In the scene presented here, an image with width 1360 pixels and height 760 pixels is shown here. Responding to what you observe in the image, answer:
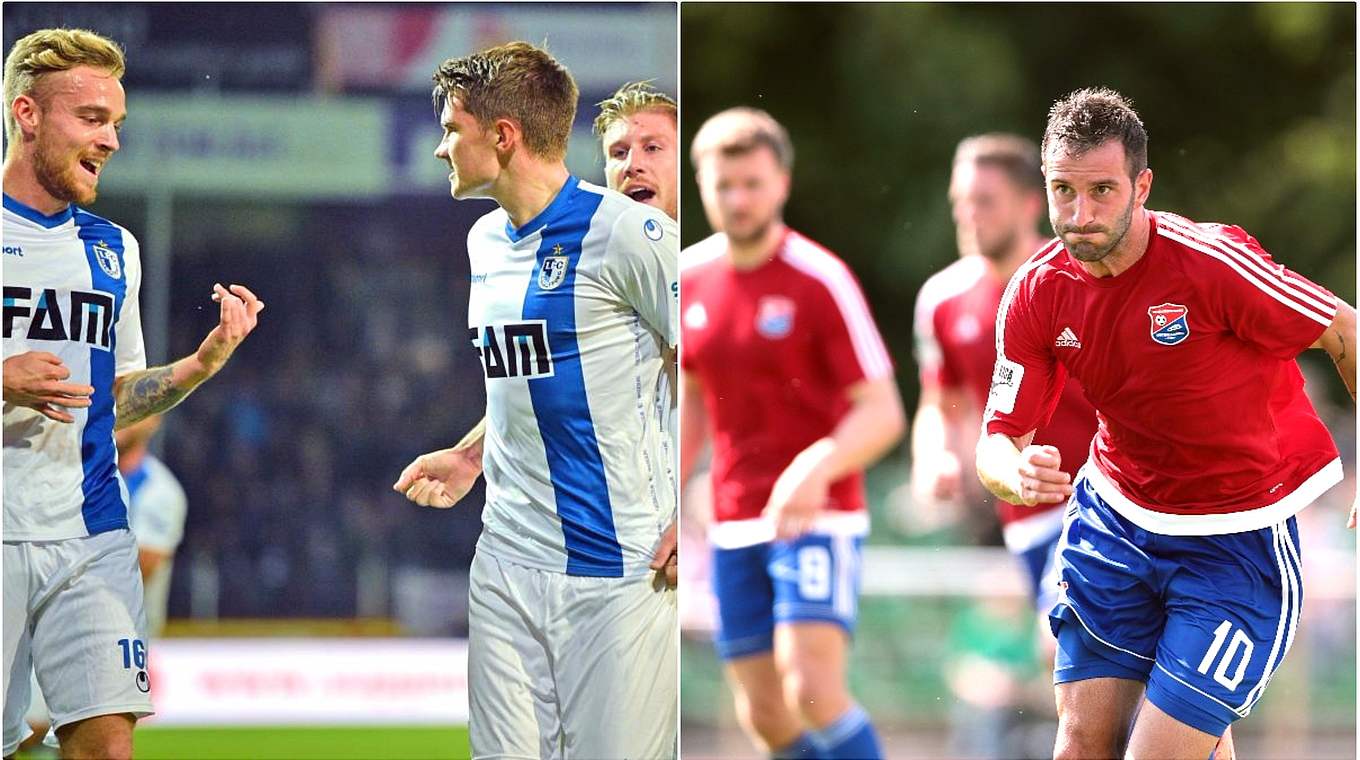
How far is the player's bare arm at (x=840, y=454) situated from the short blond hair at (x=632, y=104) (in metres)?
1.16

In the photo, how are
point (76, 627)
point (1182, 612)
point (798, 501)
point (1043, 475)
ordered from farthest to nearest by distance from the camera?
Result: point (798, 501)
point (76, 627)
point (1182, 612)
point (1043, 475)

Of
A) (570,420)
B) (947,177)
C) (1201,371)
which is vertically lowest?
(570,420)

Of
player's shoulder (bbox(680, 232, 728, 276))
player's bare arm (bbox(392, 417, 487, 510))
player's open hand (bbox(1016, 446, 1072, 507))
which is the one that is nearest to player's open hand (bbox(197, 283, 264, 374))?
player's bare arm (bbox(392, 417, 487, 510))

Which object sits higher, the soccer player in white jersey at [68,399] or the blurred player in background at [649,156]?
the blurred player in background at [649,156]

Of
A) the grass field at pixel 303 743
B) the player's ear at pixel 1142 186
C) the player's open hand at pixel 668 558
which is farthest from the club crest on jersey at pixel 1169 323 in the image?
the grass field at pixel 303 743

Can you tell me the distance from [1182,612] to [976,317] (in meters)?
1.70

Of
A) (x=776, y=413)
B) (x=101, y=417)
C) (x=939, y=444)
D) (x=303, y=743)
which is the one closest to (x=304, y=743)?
(x=303, y=743)

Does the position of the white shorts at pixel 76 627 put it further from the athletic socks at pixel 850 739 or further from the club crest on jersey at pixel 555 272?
the athletic socks at pixel 850 739

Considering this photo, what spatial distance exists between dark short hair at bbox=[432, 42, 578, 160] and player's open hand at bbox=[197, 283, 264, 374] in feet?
→ 2.37

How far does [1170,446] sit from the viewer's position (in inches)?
136

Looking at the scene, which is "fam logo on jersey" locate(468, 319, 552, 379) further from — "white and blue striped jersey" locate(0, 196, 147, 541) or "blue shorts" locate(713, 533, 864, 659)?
"blue shorts" locate(713, 533, 864, 659)

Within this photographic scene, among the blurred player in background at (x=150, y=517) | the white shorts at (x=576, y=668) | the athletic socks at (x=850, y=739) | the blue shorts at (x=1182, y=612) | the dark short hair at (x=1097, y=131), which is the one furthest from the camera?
the athletic socks at (x=850, y=739)

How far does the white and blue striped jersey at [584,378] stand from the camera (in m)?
3.81

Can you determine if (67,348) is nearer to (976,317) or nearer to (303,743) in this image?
(303,743)
